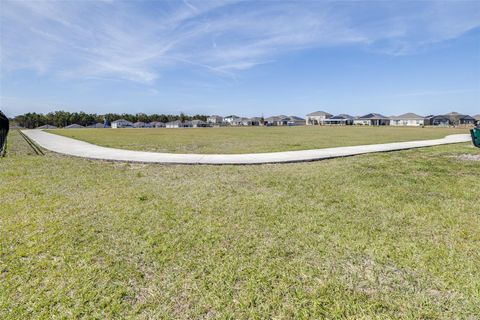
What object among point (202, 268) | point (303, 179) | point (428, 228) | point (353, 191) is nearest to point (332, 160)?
point (303, 179)

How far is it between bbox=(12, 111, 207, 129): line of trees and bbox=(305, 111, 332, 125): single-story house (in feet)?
187

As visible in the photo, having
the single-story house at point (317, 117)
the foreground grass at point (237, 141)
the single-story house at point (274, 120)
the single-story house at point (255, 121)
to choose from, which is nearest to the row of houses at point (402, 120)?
the single-story house at point (317, 117)

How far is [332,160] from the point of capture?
979 cm

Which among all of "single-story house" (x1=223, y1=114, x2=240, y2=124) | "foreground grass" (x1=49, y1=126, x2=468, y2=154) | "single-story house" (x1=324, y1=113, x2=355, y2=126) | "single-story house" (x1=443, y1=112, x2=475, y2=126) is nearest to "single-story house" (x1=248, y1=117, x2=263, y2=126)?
"single-story house" (x1=223, y1=114, x2=240, y2=124)

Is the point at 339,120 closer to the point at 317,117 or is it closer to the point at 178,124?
the point at 317,117

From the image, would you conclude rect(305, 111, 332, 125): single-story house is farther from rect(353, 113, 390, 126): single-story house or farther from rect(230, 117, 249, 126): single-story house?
rect(230, 117, 249, 126): single-story house

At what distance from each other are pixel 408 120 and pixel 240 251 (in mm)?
118132

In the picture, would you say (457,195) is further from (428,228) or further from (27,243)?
(27,243)

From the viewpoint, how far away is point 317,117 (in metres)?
132

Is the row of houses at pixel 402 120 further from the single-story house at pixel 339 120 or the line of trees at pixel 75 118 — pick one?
the line of trees at pixel 75 118

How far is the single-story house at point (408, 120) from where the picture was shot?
95.7m

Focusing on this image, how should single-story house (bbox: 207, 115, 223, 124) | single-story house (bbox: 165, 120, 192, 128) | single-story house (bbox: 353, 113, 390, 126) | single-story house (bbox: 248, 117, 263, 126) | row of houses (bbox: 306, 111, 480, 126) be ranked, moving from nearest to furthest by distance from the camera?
row of houses (bbox: 306, 111, 480, 126) → single-story house (bbox: 353, 113, 390, 126) → single-story house (bbox: 165, 120, 192, 128) → single-story house (bbox: 248, 117, 263, 126) → single-story house (bbox: 207, 115, 223, 124)

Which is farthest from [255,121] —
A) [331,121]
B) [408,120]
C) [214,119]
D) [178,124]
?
[408,120]

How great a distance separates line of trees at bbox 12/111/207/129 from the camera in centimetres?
9425
